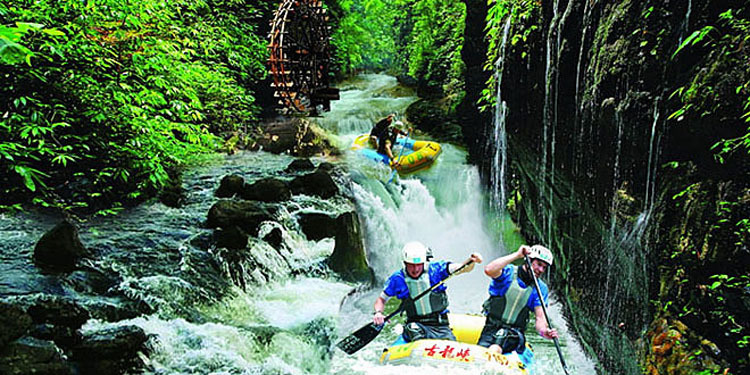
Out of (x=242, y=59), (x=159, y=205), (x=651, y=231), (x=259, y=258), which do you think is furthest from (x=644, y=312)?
(x=242, y=59)

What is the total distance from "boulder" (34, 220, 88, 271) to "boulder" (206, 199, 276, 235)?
201cm

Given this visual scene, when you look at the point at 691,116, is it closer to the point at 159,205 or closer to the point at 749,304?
the point at 749,304

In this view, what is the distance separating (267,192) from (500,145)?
4157 mm

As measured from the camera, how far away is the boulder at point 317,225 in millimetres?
7512

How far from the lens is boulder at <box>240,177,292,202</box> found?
309 inches

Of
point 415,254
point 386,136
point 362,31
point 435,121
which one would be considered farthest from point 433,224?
point 362,31

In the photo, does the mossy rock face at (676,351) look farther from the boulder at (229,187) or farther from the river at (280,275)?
the boulder at (229,187)

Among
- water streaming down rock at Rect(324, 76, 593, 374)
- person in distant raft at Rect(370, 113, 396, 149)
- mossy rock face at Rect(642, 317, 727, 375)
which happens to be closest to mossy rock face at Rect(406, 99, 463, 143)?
water streaming down rock at Rect(324, 76, 593, 374)

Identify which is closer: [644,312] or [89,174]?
[644,312]

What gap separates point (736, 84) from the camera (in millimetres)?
3100

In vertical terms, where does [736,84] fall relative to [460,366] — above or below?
above

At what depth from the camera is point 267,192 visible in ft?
25.8

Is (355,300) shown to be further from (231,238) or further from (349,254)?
(231,238)

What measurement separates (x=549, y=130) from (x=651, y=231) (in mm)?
2456
